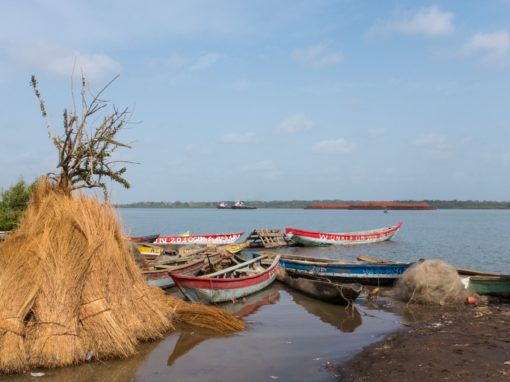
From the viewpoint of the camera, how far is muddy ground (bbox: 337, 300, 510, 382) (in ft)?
23.7

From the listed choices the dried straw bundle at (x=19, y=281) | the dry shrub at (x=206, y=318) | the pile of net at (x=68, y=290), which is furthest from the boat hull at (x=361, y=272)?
the dried straw bundle at (x=19, y=281)

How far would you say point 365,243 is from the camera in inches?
1582

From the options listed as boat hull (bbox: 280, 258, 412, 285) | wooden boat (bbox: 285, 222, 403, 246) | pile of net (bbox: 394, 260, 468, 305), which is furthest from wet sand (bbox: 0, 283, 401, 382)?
wooden boat (bbox: 285, 222, 403, 246)

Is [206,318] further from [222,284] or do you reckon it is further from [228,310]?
[228,310]

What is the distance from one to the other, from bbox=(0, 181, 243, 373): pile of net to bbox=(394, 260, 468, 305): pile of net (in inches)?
327

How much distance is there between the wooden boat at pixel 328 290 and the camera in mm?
13789

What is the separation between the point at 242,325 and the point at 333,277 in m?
7.97

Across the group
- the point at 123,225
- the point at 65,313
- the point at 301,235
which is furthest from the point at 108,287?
the point at 301,235

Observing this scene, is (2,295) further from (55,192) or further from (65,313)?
(55,192)

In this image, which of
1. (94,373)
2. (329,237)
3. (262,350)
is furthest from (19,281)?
(329,237)

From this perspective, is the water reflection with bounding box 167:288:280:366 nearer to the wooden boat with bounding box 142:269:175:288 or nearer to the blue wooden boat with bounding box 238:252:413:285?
the blue wooden boat with bounding box 238:252:413:285

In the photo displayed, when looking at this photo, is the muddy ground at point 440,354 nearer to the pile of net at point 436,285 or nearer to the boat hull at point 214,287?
the pile of net at point 436,285

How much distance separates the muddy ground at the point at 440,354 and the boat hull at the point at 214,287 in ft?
17.1

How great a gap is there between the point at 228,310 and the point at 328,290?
319 cm
